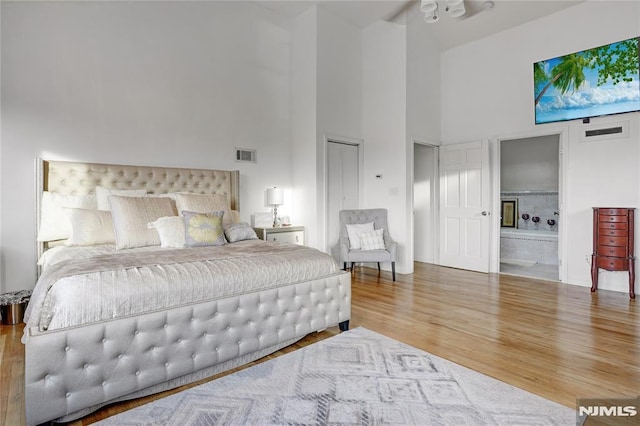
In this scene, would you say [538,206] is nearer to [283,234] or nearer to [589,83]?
[589,83]

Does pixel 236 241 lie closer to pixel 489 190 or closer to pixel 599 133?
pixel 489 190

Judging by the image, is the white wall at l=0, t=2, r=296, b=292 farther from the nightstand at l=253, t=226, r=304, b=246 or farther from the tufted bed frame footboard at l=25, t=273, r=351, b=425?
the tufted bed frame footboard at l=25, t=273, r=351, b=425

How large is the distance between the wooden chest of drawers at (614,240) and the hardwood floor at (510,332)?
0.34 metres

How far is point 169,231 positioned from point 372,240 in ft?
9.54

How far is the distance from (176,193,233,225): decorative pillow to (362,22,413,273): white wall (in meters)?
2.61

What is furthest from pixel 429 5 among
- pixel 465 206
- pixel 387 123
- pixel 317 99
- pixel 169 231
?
pixel 169 231

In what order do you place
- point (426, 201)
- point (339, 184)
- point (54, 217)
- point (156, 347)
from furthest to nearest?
point (426, 201), point (339, 184), point (54, 217), point (156, 347)

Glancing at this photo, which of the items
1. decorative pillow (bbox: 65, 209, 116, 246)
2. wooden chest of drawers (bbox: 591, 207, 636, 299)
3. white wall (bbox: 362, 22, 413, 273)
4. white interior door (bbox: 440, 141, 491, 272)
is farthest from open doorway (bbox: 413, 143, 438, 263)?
decorative pillow (bbox: 65, 209, 116, 246)

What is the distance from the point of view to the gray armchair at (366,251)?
4.89 meters

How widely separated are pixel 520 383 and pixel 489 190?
377cm

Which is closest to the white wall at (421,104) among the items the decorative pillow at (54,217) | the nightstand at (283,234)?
the nightstand at (283,234)

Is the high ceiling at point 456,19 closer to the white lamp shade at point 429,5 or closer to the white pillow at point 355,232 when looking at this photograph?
the white lamp shade at point 429,5

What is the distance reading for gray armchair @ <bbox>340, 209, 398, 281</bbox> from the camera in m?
4.89

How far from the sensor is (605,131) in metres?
4.30
